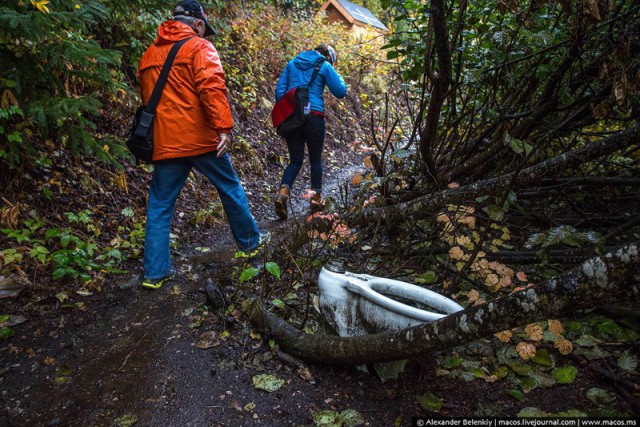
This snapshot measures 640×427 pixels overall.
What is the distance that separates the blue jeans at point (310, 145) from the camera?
199 inches

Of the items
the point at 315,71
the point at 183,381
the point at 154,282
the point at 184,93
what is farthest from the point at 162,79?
the point at 183,381

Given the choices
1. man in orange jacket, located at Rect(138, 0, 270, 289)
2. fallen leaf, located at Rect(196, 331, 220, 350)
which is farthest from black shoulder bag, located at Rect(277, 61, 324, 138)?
fallen leaf, located at Rect(196, 331, 220, 350)

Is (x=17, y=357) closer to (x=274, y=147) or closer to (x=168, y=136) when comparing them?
(x=168, y=136)

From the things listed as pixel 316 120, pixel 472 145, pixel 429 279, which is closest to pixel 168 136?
pixel 316 120

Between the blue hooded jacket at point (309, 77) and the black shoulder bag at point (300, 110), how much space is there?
56mm

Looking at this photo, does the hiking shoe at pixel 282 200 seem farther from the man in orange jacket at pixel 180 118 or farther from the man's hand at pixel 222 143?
the man's hand at pixel 222 143

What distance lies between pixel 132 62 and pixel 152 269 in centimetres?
334

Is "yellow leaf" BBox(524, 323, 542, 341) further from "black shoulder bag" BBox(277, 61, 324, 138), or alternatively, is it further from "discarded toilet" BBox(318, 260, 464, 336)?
"black shoulder bag" BBox(277, 61, 324, 138)

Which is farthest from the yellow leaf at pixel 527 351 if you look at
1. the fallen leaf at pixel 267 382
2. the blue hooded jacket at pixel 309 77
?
the blue hooded jacket at pixel 309 77

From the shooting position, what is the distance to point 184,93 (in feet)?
10.5

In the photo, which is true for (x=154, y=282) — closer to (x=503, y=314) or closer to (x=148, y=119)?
(x=148, y=119)

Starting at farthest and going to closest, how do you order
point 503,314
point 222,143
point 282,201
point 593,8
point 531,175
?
1. point 282,201
2. point 222,143
3. point 531,175
4. point 593,8
5. point 503,314

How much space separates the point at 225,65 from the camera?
824cm

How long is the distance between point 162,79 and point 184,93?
0.68ft
